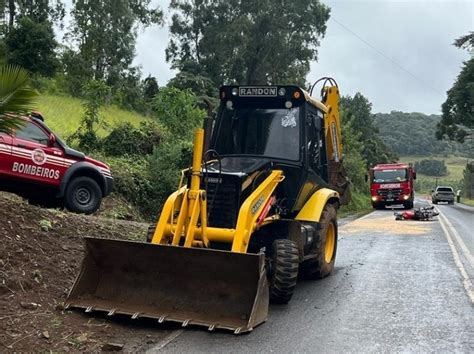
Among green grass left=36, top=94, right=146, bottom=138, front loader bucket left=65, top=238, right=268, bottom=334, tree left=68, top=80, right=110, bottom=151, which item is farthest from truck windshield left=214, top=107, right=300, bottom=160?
tree left=68, top=80, right=110, bottom=151

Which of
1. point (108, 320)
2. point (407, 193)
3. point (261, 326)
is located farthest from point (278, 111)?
point (407, 193)

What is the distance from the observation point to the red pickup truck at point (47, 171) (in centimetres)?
1034

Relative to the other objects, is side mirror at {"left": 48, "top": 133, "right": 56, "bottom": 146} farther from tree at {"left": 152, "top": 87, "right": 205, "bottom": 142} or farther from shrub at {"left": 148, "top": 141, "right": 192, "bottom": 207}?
tree at {"left": 152, "top": 87, "right": 205, "bottom": 142}

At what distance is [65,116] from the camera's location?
2538 cm

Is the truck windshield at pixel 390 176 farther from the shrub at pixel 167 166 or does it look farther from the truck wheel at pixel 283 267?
the truck wheel at pixel 283 267

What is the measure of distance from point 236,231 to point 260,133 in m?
2.19

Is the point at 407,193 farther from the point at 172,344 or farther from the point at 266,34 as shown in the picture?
the point at 172,344

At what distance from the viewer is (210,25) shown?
51.8 meters

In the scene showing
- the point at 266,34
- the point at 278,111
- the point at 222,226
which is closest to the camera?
the point at 222,226

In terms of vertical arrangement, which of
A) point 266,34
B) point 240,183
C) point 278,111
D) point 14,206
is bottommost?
point 14,206

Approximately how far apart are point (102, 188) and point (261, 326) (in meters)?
6.72

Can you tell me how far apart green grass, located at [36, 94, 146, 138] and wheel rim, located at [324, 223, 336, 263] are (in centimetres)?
1023

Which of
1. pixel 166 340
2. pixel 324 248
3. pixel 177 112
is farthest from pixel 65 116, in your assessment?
pixel 166 340

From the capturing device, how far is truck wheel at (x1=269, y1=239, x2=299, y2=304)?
6.66 m
